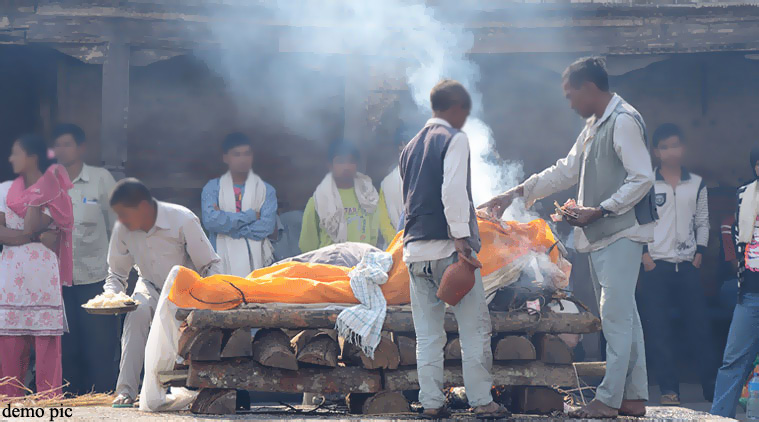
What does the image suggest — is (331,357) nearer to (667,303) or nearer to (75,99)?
(667,303)

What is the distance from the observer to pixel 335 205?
8.84 metres

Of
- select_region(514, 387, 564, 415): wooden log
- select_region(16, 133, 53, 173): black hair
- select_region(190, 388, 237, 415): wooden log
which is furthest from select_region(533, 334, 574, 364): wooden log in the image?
select_region(16, 133, 53, 173): black hair

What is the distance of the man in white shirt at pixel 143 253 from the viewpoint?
6.82 meters

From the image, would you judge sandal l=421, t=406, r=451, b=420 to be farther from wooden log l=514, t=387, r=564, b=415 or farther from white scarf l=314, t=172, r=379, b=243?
white scarf l=314, t=172, r=379, b=243

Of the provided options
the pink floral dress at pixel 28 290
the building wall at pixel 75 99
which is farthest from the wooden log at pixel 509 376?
the building wall at pixel 75 99

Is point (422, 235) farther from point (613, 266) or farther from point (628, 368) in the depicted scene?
point (628, 368)

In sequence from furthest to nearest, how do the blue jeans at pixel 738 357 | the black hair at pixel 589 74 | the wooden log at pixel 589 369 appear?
the blue jeans at pixel 738 357 < the wooden log at pixel 589 369 < the black hair at pixel 589 74

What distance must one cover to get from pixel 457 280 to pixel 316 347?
1.23 metres

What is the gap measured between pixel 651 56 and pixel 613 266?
5257 millimetres

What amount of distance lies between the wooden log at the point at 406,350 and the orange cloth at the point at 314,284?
270 mm

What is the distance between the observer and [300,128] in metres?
10.8

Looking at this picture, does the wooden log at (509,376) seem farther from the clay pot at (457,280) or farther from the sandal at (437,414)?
the clay pot at (457,280)

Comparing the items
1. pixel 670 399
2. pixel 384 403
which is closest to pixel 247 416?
pixel 384 403

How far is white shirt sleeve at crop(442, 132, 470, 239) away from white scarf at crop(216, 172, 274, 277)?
365 centimetres
